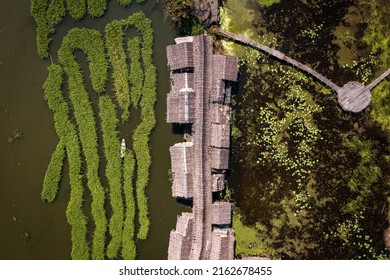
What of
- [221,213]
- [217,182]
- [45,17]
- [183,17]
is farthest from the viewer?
[45,17]

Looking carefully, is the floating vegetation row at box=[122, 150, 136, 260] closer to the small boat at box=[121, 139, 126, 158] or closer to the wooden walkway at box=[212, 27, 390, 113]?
the small boat at box=[121, 139, 126, 158]

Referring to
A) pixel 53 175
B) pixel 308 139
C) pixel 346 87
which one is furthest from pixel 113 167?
pixel 346 87

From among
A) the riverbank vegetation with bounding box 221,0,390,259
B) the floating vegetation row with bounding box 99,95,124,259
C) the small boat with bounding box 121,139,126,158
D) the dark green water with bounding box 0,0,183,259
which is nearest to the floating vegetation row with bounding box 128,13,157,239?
the small boat with bounding box 121,139,126,158

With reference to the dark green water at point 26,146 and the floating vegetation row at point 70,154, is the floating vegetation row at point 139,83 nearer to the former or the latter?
the dark green water at point 26,146

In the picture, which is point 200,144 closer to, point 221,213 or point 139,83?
point 221,213

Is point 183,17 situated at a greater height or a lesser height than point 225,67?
greater

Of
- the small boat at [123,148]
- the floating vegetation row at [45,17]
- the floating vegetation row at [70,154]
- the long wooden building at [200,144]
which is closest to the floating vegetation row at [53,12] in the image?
the floating vegetation row at [45,17]
